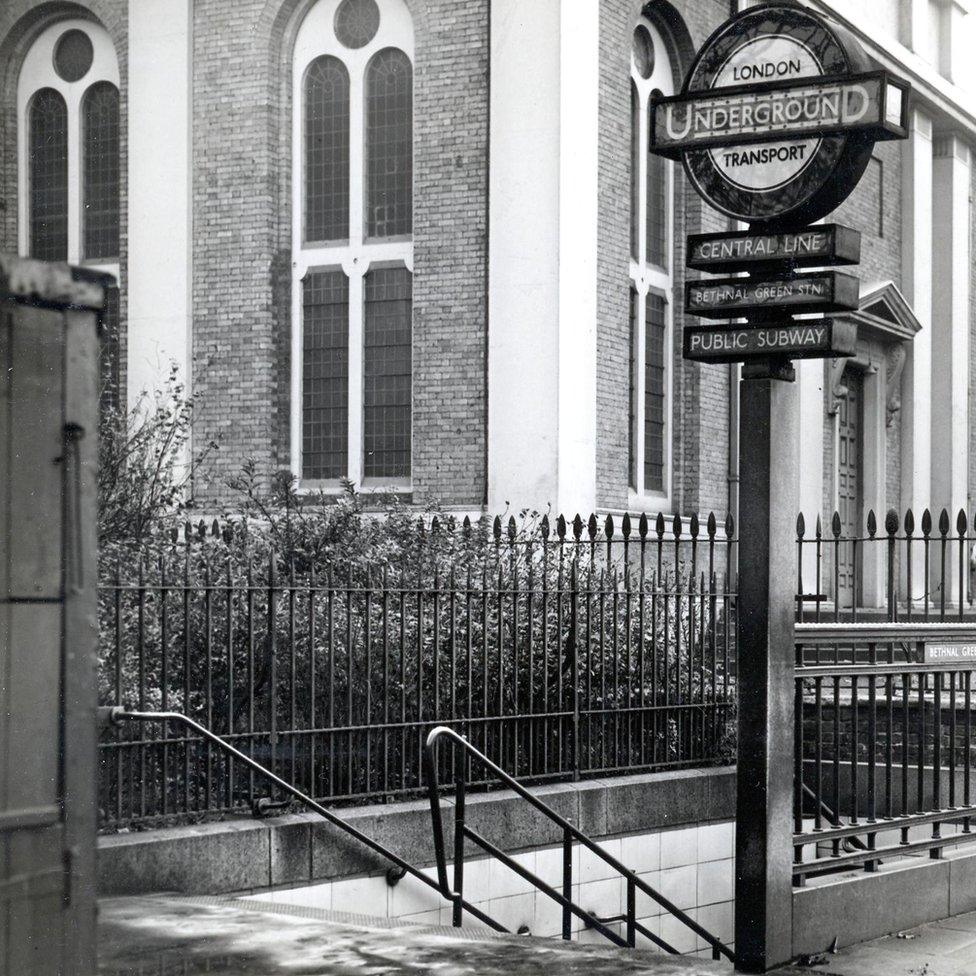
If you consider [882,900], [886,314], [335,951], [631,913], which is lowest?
[631,913]

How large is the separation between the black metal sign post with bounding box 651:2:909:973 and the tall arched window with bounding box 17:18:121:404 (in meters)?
16.0

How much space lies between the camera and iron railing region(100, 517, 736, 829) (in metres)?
8.12

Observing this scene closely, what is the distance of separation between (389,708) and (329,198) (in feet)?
39.9

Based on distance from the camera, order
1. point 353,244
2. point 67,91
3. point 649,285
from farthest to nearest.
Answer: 1. point 67,91
2. point 649,285
3. point 353,244

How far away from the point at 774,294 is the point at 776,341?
0.64 feet

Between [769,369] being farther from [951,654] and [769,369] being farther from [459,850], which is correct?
[459,850]

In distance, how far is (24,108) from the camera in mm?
22047

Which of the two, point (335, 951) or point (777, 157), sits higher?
point (777, 157)

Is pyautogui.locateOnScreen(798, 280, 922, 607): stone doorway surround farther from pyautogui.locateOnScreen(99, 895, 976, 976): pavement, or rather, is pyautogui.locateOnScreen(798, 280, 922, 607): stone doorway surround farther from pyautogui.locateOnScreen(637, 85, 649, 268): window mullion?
pyautogui.locateOnScreen(99, 895, 976, 976): pavement

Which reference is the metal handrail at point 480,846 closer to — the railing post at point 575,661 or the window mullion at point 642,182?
the railing post at point 575,661

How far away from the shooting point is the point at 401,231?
20.1 meters

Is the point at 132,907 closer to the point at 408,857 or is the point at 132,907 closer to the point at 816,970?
the point at 408,857

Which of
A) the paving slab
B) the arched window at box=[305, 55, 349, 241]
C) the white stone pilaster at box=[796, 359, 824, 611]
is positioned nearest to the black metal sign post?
the paving slab

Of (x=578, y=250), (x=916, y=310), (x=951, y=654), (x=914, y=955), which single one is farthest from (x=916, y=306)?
(x=914, y=955)
